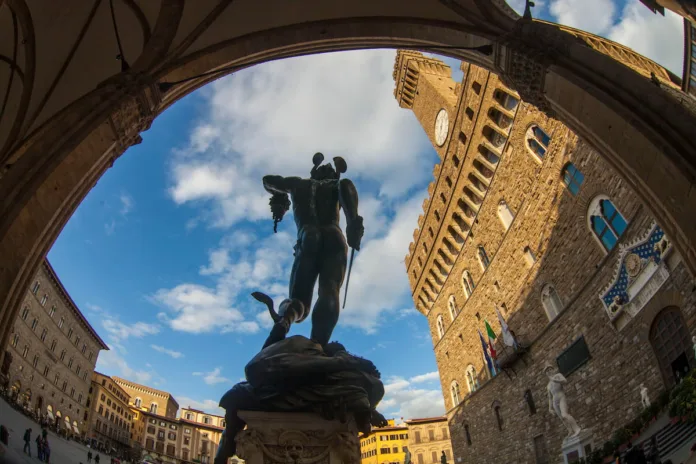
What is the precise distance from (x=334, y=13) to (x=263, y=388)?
→ 613 centimetres

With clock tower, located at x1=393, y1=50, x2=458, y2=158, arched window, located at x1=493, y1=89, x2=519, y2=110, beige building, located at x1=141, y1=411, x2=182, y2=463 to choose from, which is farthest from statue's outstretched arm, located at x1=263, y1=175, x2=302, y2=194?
beige building, located at x1=141, y1=411, x2=182, y2=463

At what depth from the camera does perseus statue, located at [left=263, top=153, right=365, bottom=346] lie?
3.80 meters

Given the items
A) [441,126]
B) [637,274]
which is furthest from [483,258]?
[637,274]

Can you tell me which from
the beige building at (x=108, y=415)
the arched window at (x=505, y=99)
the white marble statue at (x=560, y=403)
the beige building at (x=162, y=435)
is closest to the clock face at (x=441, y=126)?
the arched window at (x=505, y=99)

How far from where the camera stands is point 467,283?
2192 cm

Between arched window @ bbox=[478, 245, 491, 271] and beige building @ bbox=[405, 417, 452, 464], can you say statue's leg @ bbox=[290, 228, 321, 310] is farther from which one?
beige building @ bbox=[405, 417, 452, 464]

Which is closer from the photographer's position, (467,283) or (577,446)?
(577,446)

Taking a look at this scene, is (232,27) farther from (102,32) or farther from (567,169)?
(567,169)

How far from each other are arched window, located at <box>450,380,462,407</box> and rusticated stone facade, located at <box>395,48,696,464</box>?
14 centimetres

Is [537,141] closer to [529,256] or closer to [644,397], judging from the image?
[529,256]

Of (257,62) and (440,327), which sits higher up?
(440,327)

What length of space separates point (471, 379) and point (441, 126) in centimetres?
1449

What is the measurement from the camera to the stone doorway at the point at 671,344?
9.12 meters

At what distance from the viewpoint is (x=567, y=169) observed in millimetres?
13766
